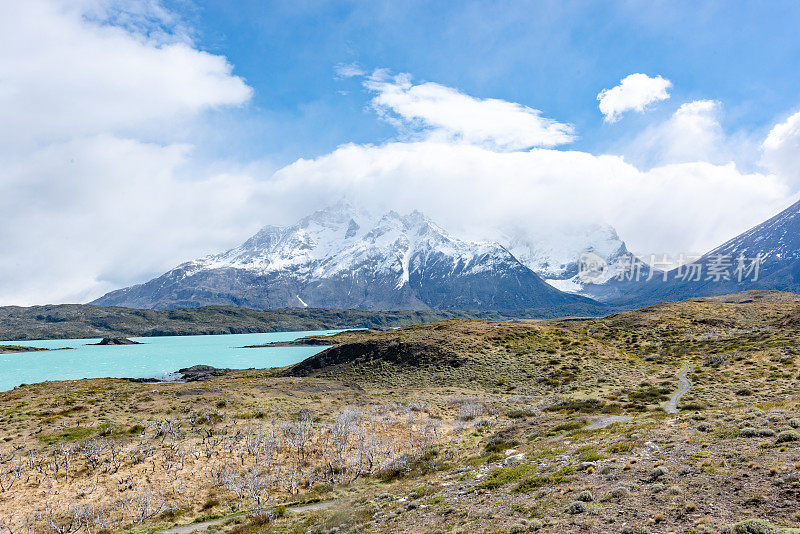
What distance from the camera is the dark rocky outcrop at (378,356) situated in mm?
72812

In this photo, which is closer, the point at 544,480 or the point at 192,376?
the point at 544,480

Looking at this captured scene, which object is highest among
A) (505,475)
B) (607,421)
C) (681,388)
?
(505,475)

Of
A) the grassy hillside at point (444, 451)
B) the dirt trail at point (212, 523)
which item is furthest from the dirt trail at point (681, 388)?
the dirt trail at point (212, 523)

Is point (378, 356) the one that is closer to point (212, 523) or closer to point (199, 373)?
point (212, 523)

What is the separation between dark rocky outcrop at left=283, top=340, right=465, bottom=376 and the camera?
72.8 metres

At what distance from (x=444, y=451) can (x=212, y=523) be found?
15.8 metres

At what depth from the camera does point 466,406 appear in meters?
45.7

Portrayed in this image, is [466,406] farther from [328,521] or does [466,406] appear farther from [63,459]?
[63,459]

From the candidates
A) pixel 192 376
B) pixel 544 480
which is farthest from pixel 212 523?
pixel 192 376

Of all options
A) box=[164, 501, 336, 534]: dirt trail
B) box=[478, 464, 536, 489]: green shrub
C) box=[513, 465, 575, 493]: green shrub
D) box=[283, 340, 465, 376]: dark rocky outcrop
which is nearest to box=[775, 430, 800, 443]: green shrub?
box=[513, 465, 575, 493]: green shrub

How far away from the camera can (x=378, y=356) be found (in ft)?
255

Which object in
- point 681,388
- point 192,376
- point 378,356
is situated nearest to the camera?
point 681,388

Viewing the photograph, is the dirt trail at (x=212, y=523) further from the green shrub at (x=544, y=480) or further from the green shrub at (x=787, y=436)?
the green shrub at (x=787, y=436)

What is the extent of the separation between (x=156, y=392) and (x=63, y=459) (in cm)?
2784
